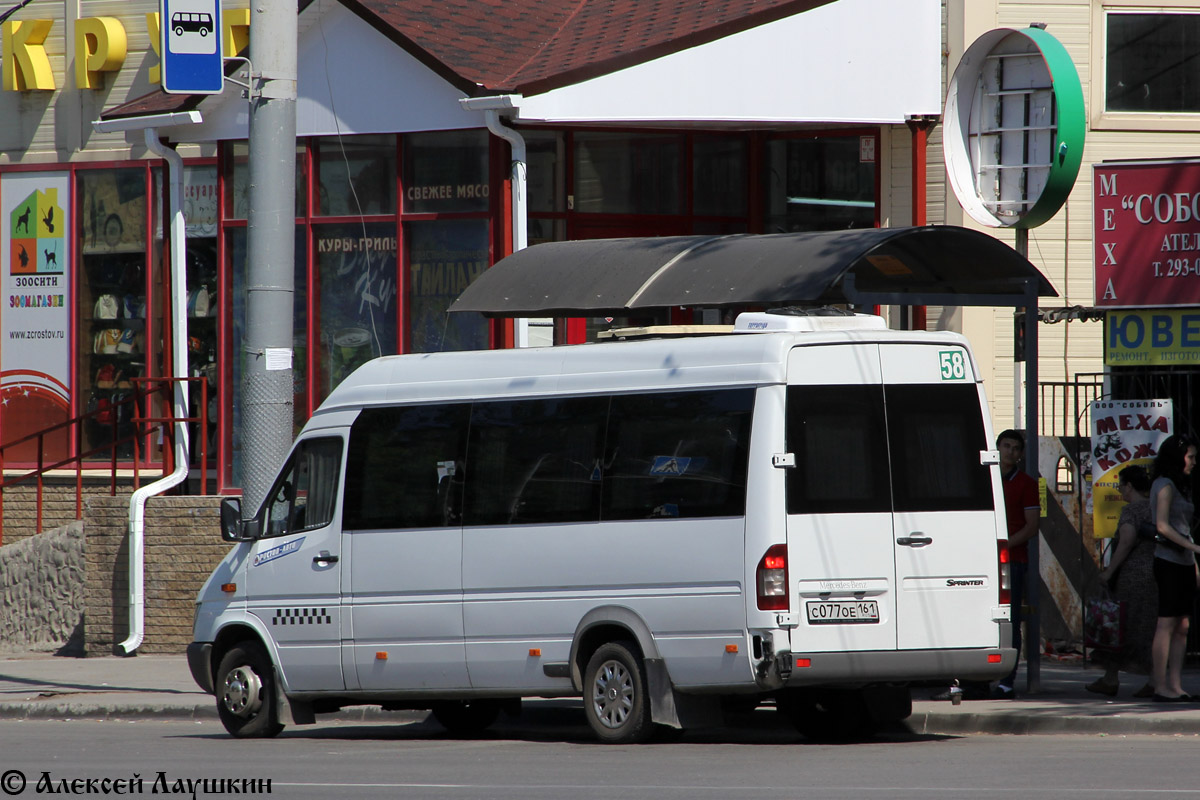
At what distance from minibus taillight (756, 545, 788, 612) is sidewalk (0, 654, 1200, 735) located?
6.83 feet

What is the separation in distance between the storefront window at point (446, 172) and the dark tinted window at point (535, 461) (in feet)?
18.5

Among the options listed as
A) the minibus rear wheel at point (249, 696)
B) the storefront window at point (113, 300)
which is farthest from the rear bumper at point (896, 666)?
the storefront window at point (113, 300)

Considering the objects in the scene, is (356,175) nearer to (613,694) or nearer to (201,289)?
(201,289)

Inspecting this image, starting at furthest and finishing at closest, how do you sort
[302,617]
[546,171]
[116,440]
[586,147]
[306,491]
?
[116,440], [586,147], [546,171], [306,491], [302,617]

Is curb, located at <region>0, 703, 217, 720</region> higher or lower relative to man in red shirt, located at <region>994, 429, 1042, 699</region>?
lower

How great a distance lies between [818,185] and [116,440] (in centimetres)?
789

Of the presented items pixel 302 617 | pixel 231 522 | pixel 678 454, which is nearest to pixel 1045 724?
pixel 678 454

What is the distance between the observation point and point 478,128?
16.8 meters

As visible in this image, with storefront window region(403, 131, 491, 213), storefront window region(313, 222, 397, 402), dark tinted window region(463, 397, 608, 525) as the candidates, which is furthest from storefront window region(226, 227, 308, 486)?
dark tinted window region(463, 397, 608, 525)

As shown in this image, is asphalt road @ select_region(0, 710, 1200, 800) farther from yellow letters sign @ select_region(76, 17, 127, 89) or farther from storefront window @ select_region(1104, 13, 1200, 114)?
yellow letters sign @ select_region(76, 17, 127, 89)

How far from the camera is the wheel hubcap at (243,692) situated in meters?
12.2

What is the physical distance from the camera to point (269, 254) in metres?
14.0

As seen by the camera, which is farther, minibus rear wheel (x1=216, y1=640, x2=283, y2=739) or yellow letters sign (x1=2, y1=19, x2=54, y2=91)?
yellow letters sign (x1=2, y1=19, x2=54, y2=91)

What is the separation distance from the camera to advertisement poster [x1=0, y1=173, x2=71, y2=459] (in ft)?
65.1
